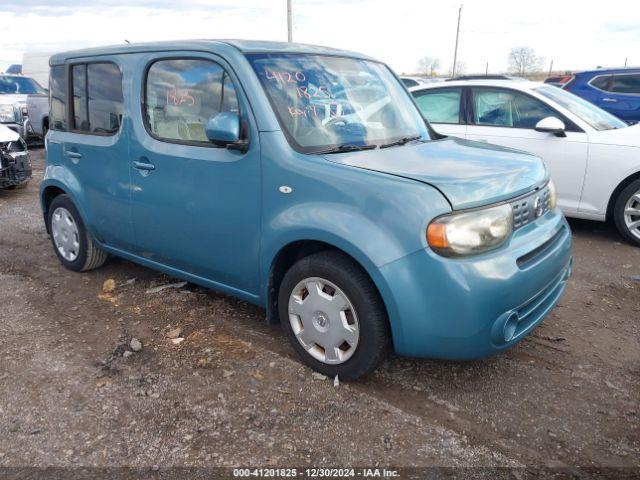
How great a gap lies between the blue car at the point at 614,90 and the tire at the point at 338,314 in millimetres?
8821

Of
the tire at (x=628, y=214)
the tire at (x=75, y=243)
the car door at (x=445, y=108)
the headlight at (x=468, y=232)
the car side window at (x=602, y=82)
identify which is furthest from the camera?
the car side window at (x=602, y=82)

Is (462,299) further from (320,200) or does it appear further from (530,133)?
(530,133)

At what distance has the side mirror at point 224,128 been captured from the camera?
293 centimetres

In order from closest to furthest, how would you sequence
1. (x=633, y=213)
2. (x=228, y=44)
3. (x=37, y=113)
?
(x=228, y=44)
(x=633, y=213)
(x=37, y=113)

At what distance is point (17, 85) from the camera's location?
13.9 metres

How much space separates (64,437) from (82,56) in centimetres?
293

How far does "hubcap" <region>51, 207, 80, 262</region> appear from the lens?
464 cm

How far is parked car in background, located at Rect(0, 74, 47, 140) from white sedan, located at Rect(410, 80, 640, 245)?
994 centimetres

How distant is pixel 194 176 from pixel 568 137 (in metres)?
4.11

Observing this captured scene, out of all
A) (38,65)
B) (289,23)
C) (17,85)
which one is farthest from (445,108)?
(38,65)

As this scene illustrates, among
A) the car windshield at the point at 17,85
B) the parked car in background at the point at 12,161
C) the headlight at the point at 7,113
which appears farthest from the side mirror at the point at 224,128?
the car windshield at the point at 17,85

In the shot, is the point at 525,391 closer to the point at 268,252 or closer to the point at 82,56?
the point at 268,252

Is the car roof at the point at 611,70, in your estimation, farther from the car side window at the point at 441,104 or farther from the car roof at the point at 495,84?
the car side window at the point at 441,104

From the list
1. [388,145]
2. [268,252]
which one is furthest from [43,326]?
[388,145]
